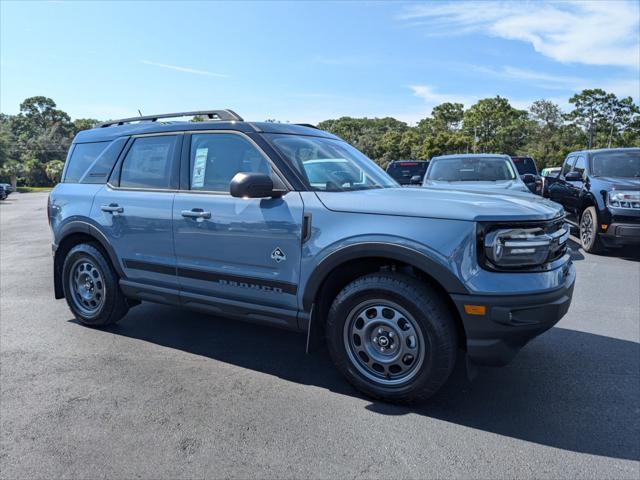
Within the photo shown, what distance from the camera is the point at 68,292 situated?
193 inches

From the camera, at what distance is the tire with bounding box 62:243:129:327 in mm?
4590

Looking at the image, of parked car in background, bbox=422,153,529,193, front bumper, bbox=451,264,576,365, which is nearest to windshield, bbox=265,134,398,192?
front bumper, bbox=451,264,576,365

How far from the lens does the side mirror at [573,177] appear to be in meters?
9.22

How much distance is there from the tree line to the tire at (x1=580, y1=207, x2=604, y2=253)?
6165 centimetres

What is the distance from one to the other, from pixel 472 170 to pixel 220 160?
6.87 metres

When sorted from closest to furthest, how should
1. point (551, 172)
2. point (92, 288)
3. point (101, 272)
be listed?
1. point (101, 272)
2. point (92, 288)
3. point (551, 172)

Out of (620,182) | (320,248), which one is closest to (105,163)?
(320,248)

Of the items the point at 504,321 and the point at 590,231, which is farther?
the point at 590,231

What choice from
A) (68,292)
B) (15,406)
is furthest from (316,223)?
(68,292)

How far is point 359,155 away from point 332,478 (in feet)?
9.27

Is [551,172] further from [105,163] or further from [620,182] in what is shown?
[105,163]

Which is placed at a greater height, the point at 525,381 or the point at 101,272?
the point at 101,272

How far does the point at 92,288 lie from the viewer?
4.75 m

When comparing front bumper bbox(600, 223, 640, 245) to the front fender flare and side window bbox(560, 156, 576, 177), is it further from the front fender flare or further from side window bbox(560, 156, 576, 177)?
the front fender flare
